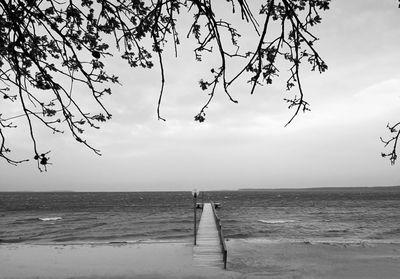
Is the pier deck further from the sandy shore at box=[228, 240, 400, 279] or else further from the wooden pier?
the sandy shore at box=[228, 240, 400, 279]

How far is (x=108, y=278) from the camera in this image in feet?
50.3

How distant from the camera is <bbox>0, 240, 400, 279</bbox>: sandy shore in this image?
52.7ft

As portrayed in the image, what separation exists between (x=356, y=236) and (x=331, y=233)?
2239 millimetres

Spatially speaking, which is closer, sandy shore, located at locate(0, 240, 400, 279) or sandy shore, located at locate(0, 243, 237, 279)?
sandy shore, located at locate(0, 243, 237, 279)

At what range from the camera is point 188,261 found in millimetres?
17453

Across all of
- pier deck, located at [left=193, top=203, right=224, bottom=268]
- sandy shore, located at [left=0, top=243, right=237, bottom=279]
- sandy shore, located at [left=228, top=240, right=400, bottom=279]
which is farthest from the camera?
sandy shore, located at [left=228, top=240, right=400, bottom=279]

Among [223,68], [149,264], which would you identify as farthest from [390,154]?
[149,264]

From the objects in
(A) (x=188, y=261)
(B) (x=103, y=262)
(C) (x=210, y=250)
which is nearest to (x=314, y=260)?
(C) (x=210, y=250)

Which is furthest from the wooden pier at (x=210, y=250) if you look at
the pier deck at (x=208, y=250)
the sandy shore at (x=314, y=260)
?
the sandy shore at (x=314, y=260)

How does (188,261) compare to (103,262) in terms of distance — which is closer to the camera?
(188,261)

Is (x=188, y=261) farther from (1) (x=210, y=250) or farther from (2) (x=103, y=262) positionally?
(2) (x=103, y=262)

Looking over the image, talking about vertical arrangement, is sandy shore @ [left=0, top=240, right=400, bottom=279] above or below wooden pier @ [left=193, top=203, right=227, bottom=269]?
below

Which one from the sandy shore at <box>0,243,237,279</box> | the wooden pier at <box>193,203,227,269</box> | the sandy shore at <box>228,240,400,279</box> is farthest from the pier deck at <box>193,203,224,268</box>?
the sandy shore at <box>228,240,400,279</box>

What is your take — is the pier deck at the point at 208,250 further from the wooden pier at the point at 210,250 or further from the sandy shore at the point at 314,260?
the sandy shore at the point at 314,260
